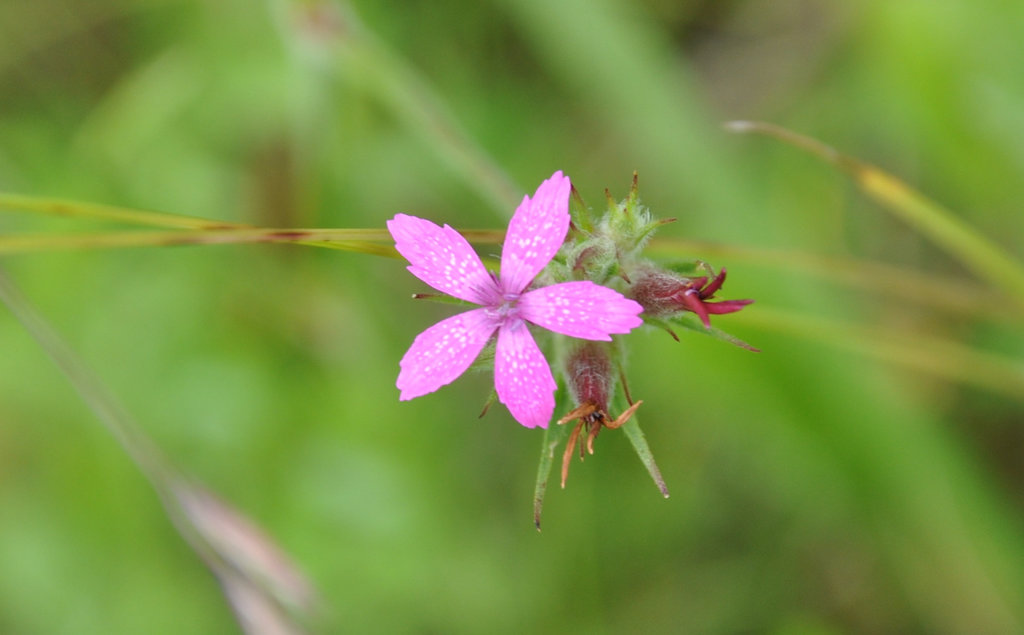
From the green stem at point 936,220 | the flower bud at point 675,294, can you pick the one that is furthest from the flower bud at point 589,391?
the green stem at point 936,220

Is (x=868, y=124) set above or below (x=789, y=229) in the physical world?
above

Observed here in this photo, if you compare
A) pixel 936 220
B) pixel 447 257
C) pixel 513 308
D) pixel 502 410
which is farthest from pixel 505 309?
pixel 502 410

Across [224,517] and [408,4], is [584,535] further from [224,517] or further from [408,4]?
[408,4]

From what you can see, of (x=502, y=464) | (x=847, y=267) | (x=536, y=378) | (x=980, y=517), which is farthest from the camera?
(x=502, y=464)

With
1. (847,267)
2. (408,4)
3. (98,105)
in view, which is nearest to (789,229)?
(847,267)

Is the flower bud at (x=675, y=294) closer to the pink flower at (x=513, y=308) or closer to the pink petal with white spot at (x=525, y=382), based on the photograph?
the pink flower at (x=513, y=308)
